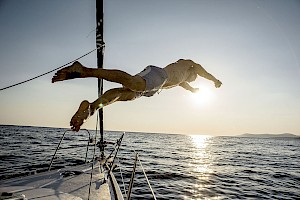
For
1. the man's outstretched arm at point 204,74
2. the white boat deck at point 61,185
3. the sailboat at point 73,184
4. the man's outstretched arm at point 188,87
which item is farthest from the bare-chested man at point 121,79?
the white boat deck at point 61,185

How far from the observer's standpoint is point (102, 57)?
4.39 m

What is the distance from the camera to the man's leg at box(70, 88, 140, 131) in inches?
116

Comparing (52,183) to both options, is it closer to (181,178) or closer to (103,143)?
(103,143)

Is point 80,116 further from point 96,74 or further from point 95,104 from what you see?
point 96,74

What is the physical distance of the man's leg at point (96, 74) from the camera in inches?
110

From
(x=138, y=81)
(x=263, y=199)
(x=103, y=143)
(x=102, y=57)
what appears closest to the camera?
(x=138, y=81)

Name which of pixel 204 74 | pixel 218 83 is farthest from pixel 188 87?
pixel 218 83

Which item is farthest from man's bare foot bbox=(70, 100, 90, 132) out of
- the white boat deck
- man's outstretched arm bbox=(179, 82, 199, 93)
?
man's outstretched arm bbox=(179, 82, 199, 93)

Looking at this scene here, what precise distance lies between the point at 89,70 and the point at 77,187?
2.70 m

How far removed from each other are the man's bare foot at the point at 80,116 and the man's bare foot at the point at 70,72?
0.46 m

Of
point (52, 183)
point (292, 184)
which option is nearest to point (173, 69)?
point (52, 183)

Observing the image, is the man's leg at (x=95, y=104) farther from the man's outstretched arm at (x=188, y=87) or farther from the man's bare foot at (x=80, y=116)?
the man's outstretched arm at (x=188, y=87)

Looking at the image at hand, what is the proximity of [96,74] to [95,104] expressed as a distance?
1.65 ft

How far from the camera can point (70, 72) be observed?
2.80 m
